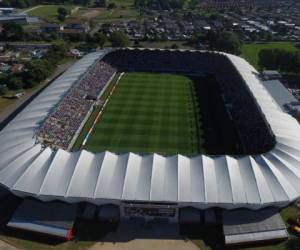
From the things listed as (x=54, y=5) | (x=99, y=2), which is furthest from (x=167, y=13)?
(x=54, y=5)

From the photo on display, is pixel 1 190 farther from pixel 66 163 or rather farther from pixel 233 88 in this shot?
pixel 233 88

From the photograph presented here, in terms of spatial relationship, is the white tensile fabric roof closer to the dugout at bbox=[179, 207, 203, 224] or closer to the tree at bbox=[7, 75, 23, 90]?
the dugout at bbox=[179, 207, 203, 224]

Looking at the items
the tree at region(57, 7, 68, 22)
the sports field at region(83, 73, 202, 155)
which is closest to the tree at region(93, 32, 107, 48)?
the sports field at region(83, 73, 202, 155)

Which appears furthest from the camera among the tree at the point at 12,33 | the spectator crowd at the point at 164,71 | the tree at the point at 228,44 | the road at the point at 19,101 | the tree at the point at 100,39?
the tree at the point at 12,33

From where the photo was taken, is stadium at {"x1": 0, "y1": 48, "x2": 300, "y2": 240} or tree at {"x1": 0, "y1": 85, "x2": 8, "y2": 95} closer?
stadium at {"x1": 0, "y1": 48, "x2": 300, "y2": 240}

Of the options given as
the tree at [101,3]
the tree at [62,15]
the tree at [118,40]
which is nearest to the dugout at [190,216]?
the tree at [118,40]

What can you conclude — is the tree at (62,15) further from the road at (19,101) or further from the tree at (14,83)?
the tree at (14,83)
